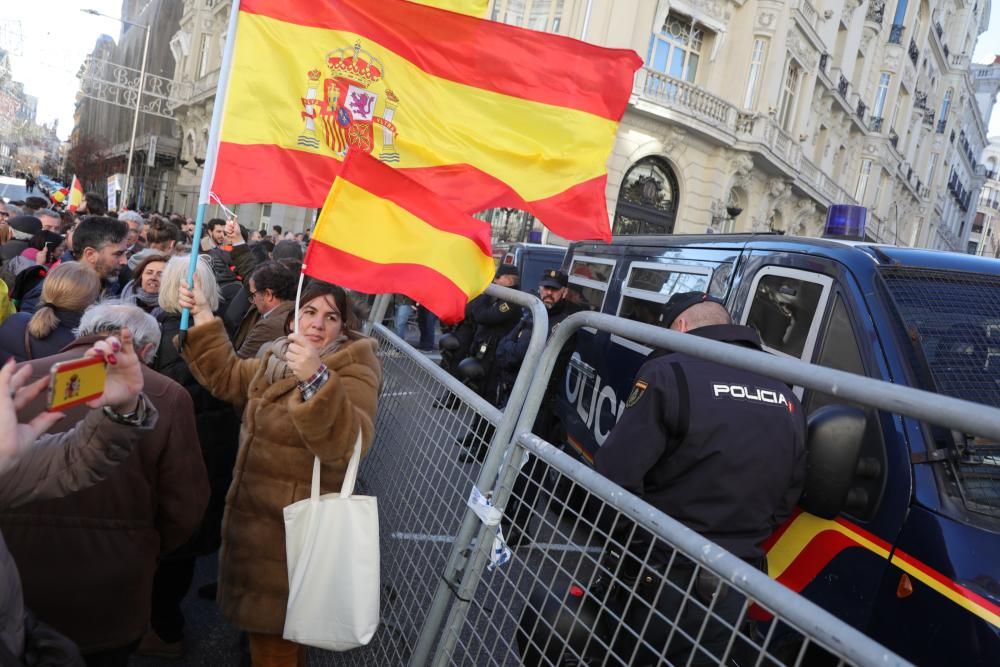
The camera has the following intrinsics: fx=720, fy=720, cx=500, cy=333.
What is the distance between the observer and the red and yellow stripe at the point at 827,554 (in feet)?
7.00

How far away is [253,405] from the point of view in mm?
2938

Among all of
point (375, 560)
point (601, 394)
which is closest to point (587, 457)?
point (601, 394)

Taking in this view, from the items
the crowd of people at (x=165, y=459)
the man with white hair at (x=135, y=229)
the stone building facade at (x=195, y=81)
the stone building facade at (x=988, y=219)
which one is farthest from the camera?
the stone building facade at (x=988, y=219)

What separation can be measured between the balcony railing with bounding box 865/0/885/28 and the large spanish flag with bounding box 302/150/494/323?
32637mm

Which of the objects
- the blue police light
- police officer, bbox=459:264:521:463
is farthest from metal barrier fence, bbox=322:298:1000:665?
police officer, bbox=459:264:521:463

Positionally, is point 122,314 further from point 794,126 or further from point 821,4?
point 821,4

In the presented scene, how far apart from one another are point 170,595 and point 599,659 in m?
2.50

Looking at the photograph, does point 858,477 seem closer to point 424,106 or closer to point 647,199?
point 424,106

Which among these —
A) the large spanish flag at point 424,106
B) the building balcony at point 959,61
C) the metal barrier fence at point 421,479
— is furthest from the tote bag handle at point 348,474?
the building balcony at point 959,61

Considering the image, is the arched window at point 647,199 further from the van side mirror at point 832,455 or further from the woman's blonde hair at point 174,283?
the van side mirror at point 832,455

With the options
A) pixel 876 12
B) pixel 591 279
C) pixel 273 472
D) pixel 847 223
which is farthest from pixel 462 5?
pixel 876 12

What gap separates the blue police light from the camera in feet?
14.3

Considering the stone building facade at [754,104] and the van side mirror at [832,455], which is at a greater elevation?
the stone building facade at [754,104]

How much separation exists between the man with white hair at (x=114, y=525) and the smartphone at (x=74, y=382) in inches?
33.6
